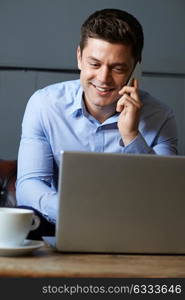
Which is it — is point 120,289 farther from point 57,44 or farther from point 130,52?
point 57,44

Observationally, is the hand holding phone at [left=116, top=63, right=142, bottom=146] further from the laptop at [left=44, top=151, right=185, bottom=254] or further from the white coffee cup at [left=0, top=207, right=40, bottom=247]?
the white coffee cup at [left=0, top=207, right=40, bottom=247]

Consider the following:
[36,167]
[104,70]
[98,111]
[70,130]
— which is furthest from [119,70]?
[36,167]

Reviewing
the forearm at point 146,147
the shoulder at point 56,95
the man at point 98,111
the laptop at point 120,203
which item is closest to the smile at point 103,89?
the man at point 98,111

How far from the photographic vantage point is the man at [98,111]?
184cm

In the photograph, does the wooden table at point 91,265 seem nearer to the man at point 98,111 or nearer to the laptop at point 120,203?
the laptop at point 120,203

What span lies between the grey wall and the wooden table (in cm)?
181

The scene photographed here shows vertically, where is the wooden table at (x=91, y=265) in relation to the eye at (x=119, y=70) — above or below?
below

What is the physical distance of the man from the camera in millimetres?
1842

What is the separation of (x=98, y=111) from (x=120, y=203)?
959mm

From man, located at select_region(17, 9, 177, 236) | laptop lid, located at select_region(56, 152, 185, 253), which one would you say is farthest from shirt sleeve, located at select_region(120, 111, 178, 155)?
laptop lid, located at select_region(56, 152, 185, 253)

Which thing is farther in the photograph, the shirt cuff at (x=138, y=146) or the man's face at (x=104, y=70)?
the man's face at (x=104, y=70)

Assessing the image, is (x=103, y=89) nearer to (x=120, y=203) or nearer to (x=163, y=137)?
(x=163, y=137)

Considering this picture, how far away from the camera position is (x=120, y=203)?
1067 millimetres

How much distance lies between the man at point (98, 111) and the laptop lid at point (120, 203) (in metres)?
0.70
